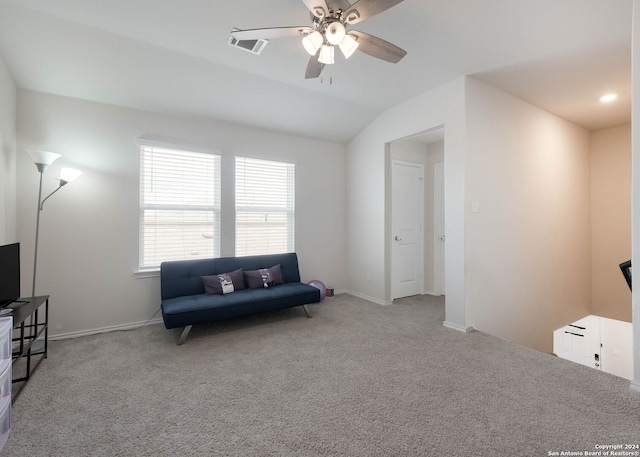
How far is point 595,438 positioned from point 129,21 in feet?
14.3

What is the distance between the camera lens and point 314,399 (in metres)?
2.05

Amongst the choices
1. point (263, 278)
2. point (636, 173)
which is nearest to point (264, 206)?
point (263, 278)

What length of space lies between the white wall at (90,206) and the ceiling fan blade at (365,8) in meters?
2.66

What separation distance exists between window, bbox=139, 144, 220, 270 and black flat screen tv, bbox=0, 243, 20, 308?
113 cm

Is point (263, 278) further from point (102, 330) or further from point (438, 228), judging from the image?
point (438, 228)

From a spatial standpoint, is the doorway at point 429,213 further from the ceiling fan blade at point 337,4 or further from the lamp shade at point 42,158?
the lamp shade at point 42,158

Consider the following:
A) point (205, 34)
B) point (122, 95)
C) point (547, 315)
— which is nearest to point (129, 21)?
point (205, 34)

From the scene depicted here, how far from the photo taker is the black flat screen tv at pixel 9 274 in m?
2.27

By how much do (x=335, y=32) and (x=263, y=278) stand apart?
2.90 metres

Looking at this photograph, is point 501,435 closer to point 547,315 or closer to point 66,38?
point 547,315

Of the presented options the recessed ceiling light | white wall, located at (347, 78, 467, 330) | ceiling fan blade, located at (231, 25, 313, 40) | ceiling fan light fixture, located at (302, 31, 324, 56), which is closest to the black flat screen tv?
ceiling fan blade, located at (231, 25, 313, 40)

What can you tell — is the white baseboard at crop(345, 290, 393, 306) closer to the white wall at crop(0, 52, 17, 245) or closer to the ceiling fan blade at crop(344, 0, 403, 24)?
the ceiling fan blade at crop(344, 0, 403, 24)

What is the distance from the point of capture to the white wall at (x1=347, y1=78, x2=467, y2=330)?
332 centimetres

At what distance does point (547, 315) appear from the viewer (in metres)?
4.25
